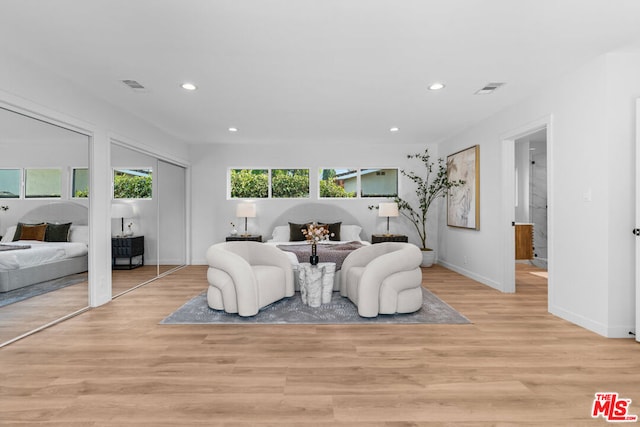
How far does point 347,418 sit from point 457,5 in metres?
2.66

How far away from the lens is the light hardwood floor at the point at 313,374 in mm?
1896

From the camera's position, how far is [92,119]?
12.8 ft

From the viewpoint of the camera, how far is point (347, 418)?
1.86 meters

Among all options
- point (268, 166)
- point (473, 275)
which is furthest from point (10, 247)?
point (473, 275)

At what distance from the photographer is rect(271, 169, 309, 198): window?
711 centimetres

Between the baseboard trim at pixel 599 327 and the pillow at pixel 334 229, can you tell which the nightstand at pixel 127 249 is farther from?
the baseboard trim at pixel 599 327

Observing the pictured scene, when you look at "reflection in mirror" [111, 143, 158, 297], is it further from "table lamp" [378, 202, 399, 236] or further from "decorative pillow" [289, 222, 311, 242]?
"table lamp" [378, 202, 399, 236]

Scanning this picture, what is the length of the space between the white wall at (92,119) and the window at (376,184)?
4.18 metres

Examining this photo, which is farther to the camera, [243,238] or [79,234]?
[243,238]

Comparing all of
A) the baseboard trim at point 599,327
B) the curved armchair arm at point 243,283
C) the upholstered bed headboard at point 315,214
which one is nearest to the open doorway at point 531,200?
the upholstered bed headboard at point 315,214

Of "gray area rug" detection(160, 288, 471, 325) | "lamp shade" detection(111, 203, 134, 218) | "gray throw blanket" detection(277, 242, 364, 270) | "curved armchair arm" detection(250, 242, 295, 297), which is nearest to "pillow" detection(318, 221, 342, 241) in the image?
"gray throw blanket" detection(277, 242, 364, 270)

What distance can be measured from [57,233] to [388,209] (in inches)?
204

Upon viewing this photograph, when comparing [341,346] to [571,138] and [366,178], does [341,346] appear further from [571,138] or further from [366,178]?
[366,178]

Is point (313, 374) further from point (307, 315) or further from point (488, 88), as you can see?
point (488, 88)
